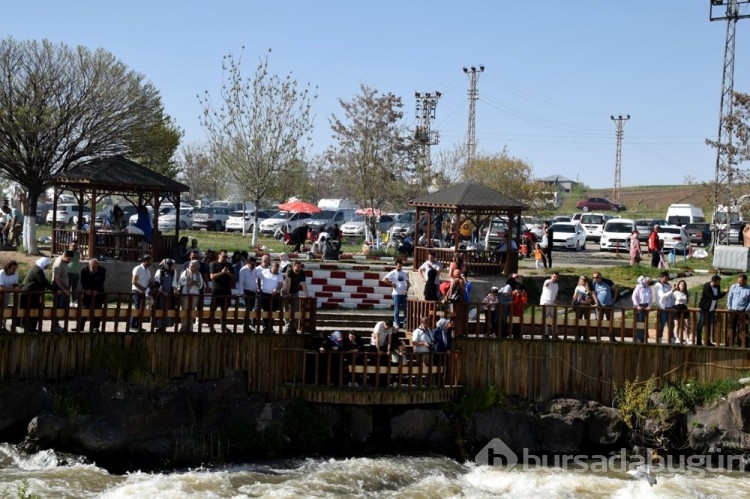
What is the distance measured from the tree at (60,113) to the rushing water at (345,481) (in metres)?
15.9

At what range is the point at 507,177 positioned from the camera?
56.6 meters

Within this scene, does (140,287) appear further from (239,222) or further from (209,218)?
(209,218)

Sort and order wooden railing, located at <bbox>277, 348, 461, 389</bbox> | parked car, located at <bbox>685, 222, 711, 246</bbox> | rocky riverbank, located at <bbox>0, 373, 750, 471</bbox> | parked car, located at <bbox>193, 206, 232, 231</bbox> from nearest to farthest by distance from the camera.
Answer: rocky riverbank, located at <bbox>0, 373, 750, 471</bbox>
wooden railing, located at <bbox>277, 348, 461, 389</bbox>
parked car, located at <bbox>685, 222, 711, 246</bbox>
parked car, located at <bbox>193, 206, 232, 231</bbox>

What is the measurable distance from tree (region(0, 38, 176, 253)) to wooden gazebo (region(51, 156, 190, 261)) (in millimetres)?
3799

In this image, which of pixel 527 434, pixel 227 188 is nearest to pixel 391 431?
pixel 527 434

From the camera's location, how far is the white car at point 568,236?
47.5 meters

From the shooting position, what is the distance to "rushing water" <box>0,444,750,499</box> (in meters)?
18.1

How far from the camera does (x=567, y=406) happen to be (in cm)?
2167

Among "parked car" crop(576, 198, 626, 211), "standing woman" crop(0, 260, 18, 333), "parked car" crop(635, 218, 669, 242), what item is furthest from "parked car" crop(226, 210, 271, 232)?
"parked car" crop(576, 198, 626, 211)

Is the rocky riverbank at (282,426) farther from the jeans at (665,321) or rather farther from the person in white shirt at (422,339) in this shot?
the jeans at (665,321)

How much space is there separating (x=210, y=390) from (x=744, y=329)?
400 inches

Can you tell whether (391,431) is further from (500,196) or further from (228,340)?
(500,196)

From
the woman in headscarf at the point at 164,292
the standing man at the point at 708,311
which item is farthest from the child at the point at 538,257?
the woman in headscarf at the point at 164,292

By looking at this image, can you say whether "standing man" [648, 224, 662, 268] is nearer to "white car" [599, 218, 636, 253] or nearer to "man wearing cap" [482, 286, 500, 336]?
"white car" [599, 218, 636, 253]
